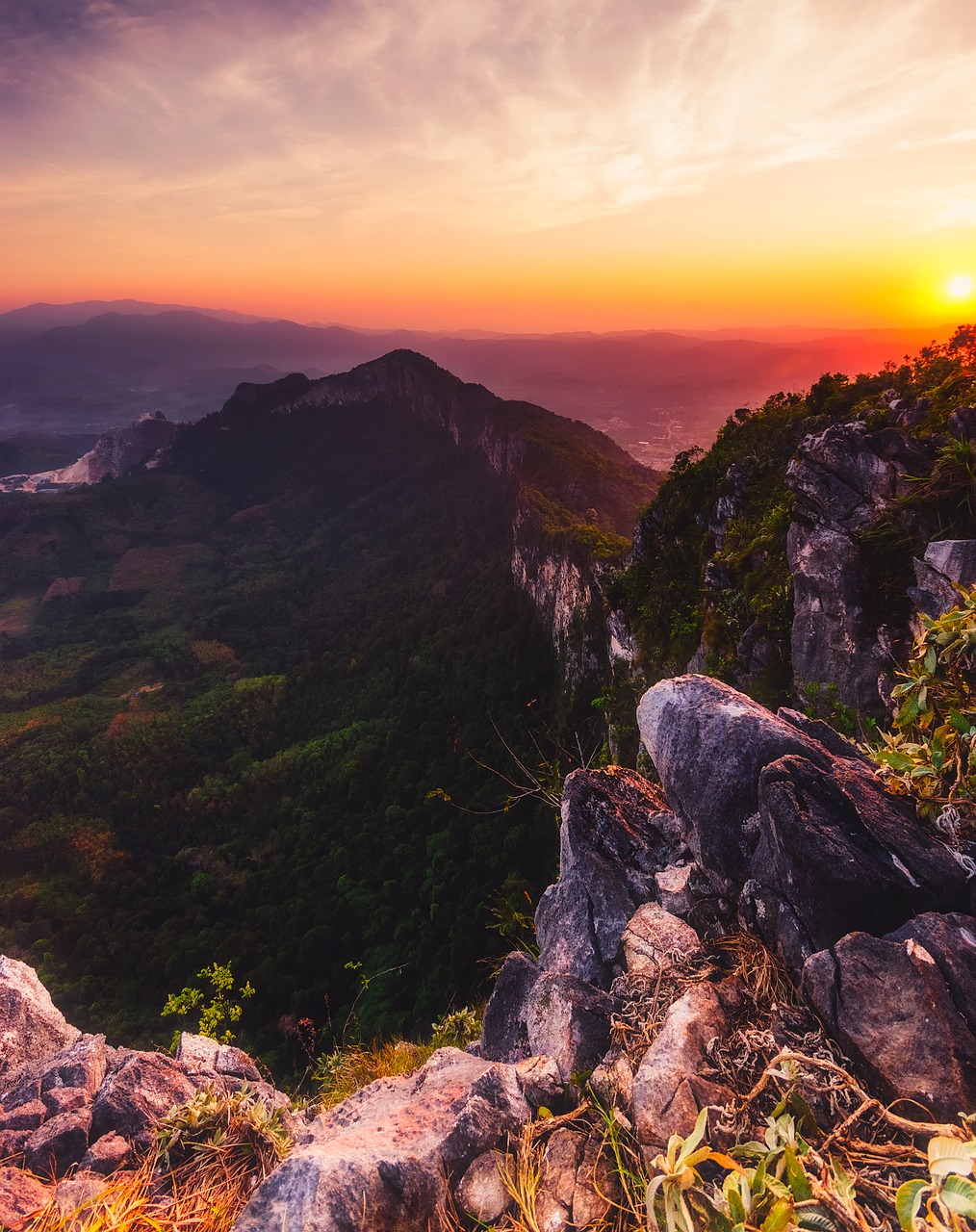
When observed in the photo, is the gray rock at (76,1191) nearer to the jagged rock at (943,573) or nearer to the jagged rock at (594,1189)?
the jagged rock at (594,1189)

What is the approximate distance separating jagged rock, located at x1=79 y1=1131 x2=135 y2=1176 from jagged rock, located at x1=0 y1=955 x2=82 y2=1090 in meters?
3.36

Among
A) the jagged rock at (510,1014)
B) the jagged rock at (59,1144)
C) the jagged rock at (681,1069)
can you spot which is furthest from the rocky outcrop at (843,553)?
the jagged rock at (59,1144)

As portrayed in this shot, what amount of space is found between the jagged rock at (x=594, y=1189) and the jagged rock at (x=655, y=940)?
1491 millimetres

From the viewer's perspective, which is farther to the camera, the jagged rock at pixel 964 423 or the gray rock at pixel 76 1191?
the jagged rock at pixel 964 423

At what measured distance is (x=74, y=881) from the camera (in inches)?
1879

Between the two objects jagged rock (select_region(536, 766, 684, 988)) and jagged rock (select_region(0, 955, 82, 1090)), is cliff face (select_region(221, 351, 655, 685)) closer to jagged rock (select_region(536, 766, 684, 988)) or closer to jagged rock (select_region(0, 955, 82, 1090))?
jagged rock (select_region(536, 766, 684, 988))

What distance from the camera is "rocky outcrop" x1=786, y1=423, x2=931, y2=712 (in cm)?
912

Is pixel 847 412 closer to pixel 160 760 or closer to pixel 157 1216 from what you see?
pixel 157 1216

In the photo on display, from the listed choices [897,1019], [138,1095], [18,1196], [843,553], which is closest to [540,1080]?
[897,1019]

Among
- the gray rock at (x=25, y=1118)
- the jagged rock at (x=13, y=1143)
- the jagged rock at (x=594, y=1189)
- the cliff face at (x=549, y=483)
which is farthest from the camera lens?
the cliff face at (x=549, y=483)

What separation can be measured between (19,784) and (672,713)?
239 feet

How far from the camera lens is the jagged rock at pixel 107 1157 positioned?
538 cm

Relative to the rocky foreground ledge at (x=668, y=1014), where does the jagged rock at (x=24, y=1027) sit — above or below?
below

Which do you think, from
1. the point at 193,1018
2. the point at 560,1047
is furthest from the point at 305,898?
the point at 560,1047
